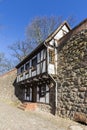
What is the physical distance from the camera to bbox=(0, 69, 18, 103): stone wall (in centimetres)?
2046

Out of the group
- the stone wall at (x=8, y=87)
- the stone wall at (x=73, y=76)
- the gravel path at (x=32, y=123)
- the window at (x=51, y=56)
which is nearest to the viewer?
the gravel path at (x=32, y=123)

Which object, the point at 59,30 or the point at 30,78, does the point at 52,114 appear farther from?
the point at 59,30

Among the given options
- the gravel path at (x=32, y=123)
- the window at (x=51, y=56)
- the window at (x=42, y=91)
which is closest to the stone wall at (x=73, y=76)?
the window at (x=51, y=56)

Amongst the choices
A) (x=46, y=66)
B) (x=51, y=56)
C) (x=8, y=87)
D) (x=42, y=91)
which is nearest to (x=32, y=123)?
(x=46, y=66)

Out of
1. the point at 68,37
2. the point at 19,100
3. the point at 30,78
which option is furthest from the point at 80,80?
the point at 19,100

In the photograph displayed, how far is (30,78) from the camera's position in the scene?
14258 millimetres

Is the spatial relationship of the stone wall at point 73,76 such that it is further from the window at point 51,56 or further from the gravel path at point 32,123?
the gravel path at point 32,123

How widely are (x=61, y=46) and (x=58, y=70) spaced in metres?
1.76

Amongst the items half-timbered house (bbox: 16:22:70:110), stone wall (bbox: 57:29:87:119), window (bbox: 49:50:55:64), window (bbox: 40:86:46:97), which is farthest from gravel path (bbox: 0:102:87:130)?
window (bbox: 49:50:55:64)

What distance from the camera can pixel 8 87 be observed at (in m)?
21.4

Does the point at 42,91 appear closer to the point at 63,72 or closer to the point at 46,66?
the point at 46,66

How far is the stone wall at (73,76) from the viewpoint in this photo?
8898 millimetres

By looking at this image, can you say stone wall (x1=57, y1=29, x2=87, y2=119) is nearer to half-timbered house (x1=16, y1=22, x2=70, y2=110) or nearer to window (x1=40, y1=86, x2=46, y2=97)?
half-timbered house (x1=16, y1=22, x2=70, y2=110)

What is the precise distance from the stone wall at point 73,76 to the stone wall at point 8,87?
10607mm
